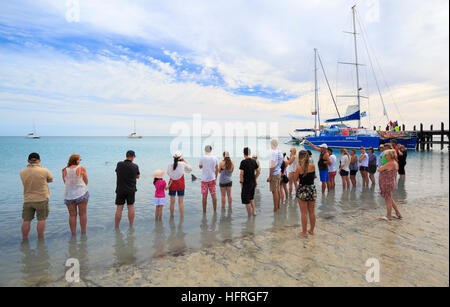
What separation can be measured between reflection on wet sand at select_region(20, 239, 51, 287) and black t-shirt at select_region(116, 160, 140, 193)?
1861 millimetres

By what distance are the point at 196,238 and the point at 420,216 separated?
613 cm

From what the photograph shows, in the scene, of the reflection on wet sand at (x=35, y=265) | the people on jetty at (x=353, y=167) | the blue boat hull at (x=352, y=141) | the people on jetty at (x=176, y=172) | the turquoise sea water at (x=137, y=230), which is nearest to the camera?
the reflection on wet sand at (x=35, y=265)

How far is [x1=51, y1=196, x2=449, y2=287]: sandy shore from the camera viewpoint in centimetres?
324

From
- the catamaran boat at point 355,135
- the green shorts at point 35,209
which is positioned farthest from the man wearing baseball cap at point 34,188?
the catamaran boat at point 355,135

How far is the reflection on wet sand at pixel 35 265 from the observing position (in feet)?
11.4

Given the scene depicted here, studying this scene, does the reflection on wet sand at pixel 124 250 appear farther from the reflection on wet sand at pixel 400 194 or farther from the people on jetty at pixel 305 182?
the reflection on wet sand at pixel 400 194

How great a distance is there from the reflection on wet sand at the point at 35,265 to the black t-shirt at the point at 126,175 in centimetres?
186

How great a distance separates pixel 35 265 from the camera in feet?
13.0

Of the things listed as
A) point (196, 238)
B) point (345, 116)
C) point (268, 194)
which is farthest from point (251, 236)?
point (345, 116)

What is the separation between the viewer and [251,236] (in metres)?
5.02

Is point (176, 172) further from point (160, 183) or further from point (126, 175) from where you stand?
point (126, 175)

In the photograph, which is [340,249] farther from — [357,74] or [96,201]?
[357,74]
